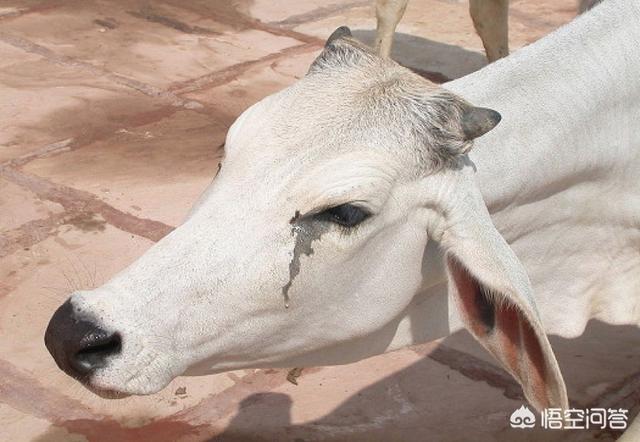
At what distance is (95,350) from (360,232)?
648 mm

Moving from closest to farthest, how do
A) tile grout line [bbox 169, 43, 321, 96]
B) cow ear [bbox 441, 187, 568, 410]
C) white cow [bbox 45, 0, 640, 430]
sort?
white cow [bbox 45, 0, 640, 430]
cow ear [bbox 441, 187, 568, 410]
tile grout line [bbox 169, 43, 321, 96]

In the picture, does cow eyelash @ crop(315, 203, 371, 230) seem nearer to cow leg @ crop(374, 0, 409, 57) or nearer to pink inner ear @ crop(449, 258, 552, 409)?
pink inner ear @ crop(449, 258, 552, 409)

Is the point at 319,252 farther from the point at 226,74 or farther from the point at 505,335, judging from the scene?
the point at 226,74

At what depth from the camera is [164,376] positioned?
2826 millimetres

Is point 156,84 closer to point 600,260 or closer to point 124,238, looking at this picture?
point 124,238

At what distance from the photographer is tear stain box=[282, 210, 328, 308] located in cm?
288

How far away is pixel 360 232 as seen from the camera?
2.96 metres

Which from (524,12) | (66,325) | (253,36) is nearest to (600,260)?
(66,325)

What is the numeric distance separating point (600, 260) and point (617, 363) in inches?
40.5

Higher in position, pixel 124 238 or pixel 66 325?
pixel 66 325

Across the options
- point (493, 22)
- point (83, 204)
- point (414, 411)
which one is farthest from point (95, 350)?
point (493, 22)

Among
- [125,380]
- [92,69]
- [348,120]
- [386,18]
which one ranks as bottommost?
[92,69]

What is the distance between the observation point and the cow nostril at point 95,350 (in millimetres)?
2666

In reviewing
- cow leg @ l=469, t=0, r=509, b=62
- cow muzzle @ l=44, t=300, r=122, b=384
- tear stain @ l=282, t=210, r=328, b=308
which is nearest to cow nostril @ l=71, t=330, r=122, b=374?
cow muzzle @ l=44, t=300, r=122, b=384
